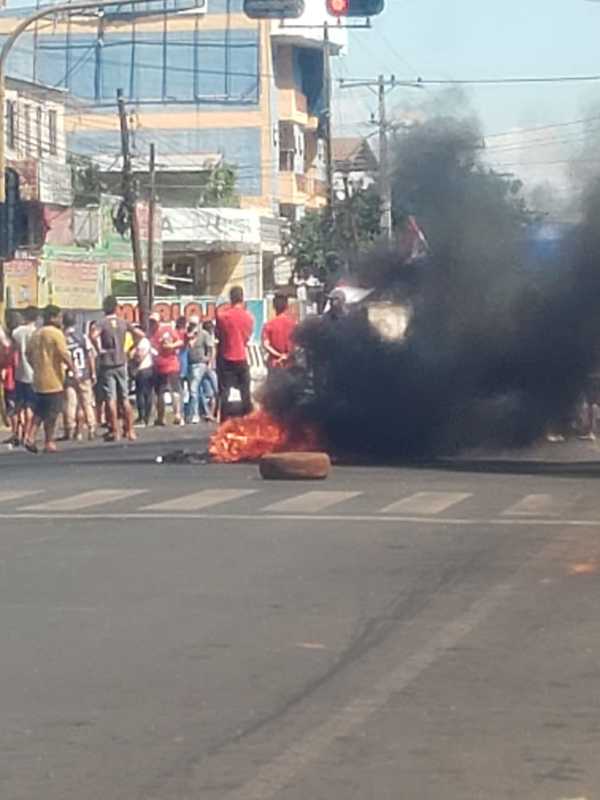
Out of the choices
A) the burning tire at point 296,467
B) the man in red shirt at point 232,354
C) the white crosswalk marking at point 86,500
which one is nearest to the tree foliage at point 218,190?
the man in red shirt at point 232,354

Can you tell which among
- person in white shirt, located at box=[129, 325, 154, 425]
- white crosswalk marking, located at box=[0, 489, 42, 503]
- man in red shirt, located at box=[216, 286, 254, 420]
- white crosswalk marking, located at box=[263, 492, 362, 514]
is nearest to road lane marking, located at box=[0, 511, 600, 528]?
white crosswalk marking, located at box=[263, 492, 362, 514]

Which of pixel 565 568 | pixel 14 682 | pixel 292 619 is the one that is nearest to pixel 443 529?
pixel 565 568

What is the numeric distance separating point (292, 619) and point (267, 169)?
235 ft

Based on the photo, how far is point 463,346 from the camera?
21734 millimetres

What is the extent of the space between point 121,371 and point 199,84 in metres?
55.6

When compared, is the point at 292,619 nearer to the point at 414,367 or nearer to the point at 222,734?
the point at 222,734

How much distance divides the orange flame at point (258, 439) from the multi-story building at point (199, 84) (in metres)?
57.1

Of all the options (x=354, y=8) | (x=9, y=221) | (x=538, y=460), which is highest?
(x=354, y=8)

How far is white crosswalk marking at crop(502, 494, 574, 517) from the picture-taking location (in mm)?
16359

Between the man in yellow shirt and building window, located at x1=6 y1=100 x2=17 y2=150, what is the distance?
108 feet

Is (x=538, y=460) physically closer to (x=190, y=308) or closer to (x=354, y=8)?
(x=354, y=8)

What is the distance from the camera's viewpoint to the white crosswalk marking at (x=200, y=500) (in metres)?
16.9

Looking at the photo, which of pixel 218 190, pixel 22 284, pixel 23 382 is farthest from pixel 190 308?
pixel 218 190

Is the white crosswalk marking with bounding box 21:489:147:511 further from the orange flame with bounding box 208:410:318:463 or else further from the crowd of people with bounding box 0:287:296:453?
the crowd of people with bounding box 0:287:296:453
